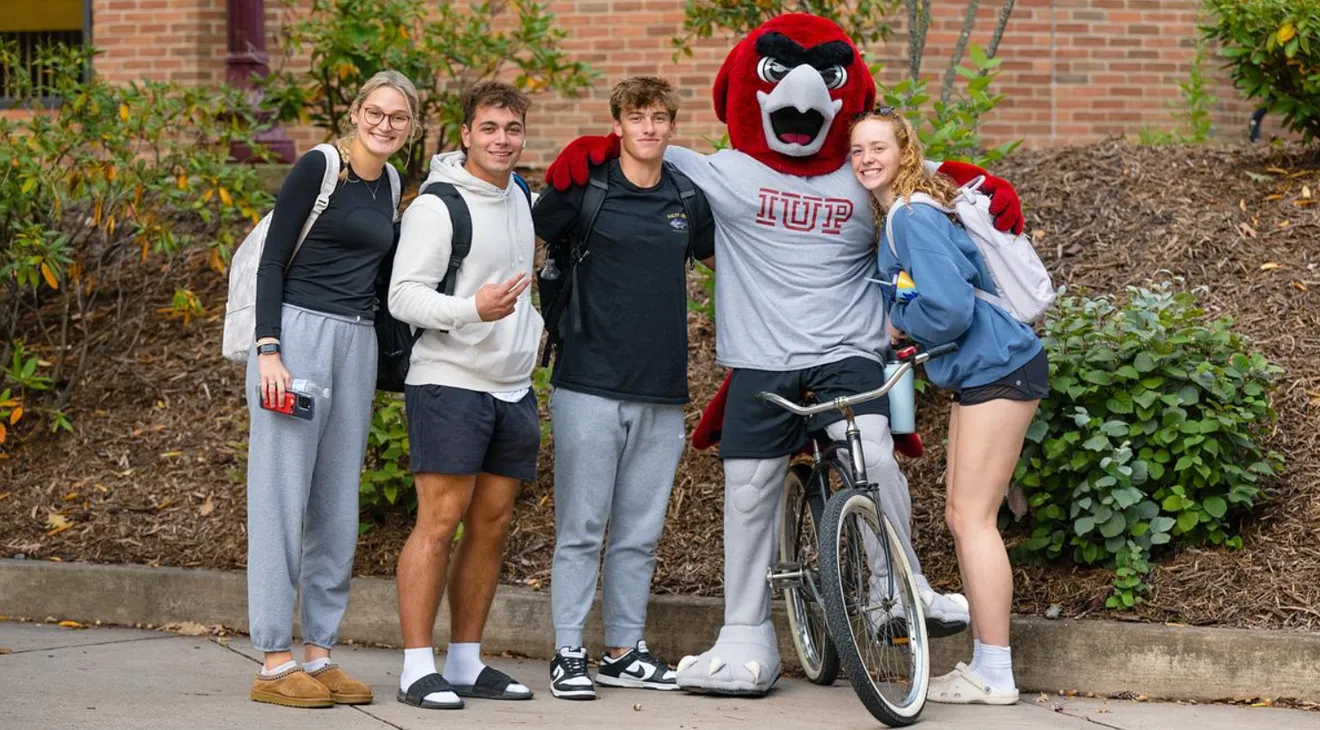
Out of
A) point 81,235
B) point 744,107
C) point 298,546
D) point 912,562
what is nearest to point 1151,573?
point 912,562

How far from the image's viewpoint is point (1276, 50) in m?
8.01

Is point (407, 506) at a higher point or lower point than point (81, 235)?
lower

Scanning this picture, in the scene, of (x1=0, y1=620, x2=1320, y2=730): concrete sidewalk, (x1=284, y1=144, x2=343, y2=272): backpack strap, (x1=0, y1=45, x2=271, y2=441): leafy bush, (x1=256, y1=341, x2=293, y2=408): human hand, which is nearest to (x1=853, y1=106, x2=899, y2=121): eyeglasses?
(x1=284, y1=144, x2=343, y2=272): backpack strap

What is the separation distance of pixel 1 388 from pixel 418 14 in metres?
2.88

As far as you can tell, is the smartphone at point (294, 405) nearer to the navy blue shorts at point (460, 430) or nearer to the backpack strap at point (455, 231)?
the navy blue shorts at point (460, 430)

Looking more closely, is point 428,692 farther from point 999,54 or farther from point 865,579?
point 999,54

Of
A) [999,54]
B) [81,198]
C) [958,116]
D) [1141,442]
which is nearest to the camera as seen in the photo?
[1141,442]

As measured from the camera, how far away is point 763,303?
221 inches

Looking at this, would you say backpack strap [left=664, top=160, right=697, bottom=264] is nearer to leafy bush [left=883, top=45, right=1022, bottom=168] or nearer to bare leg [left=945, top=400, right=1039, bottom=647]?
bare leg [left=945, top=400, right=1039, bottom=647]

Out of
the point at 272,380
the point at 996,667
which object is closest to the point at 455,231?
the point at 272,380

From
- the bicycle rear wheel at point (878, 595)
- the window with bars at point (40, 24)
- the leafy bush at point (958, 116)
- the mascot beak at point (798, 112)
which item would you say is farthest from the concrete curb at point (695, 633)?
the window with bars at point (40, 24)

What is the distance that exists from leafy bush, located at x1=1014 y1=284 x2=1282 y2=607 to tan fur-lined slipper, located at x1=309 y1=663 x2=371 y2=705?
2497mm

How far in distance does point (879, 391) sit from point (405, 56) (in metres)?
4.46

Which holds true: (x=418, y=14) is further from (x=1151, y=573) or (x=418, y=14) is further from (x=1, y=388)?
(x=1151, y=573)
